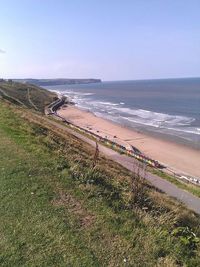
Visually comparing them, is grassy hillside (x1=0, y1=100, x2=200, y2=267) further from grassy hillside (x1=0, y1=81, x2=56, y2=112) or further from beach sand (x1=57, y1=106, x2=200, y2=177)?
grassy hillside (x1=0, y1=81, x2=56, y2=112)

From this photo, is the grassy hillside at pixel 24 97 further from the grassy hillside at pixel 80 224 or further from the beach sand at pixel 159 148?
the grassy hillside at pixel 80 224

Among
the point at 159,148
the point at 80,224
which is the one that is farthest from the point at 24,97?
the point at 80,224

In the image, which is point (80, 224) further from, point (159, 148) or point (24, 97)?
point (24, 97)

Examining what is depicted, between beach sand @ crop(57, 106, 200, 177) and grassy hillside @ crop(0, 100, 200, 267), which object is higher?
grassy hillside @ crop(0, 100, 200, 267)

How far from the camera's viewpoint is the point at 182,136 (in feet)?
171

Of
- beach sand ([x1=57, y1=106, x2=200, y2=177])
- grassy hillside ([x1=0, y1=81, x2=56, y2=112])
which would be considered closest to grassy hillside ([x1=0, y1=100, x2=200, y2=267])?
beach sand ([x1=57, y1=106, x2=200, y2=177])

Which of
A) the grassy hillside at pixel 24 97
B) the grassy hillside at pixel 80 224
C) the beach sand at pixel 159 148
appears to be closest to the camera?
the grassy hillside at pixel 80 224

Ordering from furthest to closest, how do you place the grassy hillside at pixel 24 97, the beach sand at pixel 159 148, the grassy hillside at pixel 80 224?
1. the grassy hillside at pixel 24 97
2. the beach sand at pixel 159 148
3. the grassy hillside at pixel 80 224

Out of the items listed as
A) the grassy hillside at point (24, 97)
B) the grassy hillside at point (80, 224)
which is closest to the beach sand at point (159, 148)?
the grassy hillside at point (24, 97)

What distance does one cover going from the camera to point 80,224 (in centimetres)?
753

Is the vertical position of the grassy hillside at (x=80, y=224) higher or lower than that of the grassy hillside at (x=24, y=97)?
higher

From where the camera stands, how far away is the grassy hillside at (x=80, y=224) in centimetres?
655

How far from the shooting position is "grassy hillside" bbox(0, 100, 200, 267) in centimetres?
655

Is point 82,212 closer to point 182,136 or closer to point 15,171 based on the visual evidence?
point 15,171
